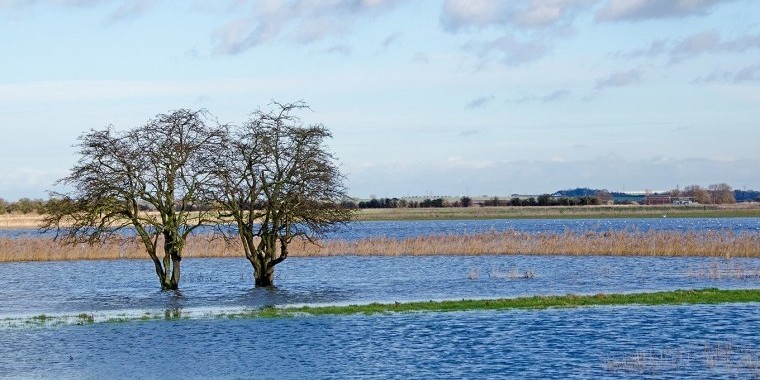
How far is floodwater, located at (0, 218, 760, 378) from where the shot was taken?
22.0 meters

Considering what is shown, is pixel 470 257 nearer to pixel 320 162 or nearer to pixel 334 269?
pixel 334 269

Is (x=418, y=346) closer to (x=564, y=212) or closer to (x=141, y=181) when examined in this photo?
(x=141, y=181)

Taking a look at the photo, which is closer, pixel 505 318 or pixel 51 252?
pixel 505 318

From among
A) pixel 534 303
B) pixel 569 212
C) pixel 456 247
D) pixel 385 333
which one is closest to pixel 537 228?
pixel 569 212

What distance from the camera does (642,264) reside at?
170ft

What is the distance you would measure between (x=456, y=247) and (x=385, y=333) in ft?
120

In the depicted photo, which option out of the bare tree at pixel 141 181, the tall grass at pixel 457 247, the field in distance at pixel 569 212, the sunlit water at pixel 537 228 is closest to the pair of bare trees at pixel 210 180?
the bare tree at pixel 141 181

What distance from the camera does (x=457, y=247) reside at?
6347cm

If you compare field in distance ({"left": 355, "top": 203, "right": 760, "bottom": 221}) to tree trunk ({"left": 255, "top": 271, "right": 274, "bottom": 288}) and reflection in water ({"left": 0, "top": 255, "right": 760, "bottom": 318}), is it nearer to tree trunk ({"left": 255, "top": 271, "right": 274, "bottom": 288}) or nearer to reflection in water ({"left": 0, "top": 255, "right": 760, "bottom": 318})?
Result: reflection in water ({"left": 0, "top": 255, "right": 760, "bottom": 318})

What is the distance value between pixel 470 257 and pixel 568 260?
6.80m

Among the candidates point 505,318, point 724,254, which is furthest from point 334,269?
point 505,318

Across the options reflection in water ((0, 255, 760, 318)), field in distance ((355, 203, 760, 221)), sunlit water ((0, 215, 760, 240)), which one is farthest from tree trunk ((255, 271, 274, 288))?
field in distance ((355, 203, 760, 221))

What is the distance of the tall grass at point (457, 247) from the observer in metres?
58.5

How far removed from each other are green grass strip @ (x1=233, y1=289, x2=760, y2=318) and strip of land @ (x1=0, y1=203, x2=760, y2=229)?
378 ft
